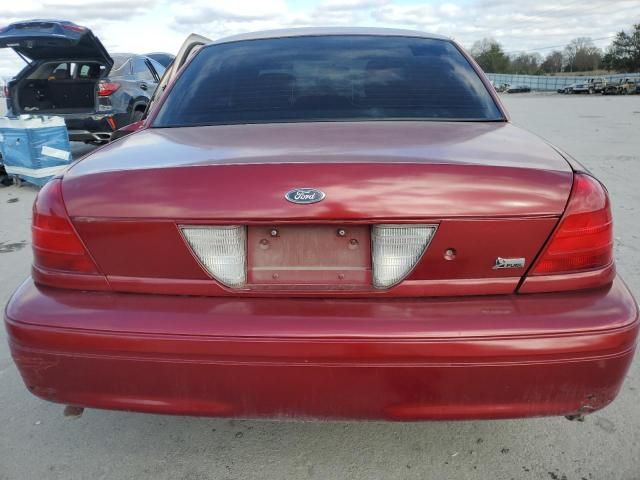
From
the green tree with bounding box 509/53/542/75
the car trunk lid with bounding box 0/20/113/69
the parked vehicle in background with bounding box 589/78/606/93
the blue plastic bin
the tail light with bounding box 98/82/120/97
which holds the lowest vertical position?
the green tree with bounding box 509/53/542/75

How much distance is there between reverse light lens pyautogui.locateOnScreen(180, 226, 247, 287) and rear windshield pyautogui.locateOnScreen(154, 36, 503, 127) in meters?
0.87

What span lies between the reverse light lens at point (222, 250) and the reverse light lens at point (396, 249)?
15.3 inches

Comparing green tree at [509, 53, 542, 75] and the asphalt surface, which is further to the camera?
green tree at [509, 53, 542, 75]

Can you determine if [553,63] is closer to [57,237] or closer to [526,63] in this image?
[526,63]

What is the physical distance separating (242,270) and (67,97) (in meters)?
8.54

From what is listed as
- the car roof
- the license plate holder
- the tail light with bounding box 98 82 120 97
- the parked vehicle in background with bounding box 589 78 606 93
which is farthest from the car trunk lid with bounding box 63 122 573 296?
the parked vehicle in background with bounding box 589 78 606 93

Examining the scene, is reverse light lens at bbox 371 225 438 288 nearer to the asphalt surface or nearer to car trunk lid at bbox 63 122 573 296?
car trunk lid at bbox 63 122 573 296

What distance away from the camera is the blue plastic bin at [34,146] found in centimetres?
639

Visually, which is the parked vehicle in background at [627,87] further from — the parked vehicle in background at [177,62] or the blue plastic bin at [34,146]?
the parked vehicle in background at [177,62]

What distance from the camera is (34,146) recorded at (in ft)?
21.0

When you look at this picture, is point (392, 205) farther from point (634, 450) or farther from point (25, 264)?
point (25, 264)

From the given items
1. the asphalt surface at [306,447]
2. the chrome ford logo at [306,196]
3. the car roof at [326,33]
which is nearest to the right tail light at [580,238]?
the chrome ford logo at [306,196]

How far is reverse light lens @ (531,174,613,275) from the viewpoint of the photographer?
1.58 meters

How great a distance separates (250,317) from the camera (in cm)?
154
